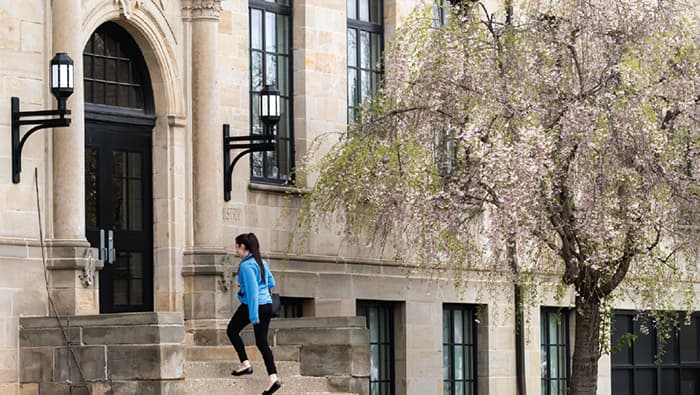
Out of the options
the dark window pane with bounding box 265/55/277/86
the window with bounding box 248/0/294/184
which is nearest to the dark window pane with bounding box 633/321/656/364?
the window with bounding box 248/0/294/184

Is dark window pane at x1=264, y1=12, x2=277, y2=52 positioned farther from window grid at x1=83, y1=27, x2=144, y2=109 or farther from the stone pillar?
window grid at x1=83, y1=27, x2=144, y2=109

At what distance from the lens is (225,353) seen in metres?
25.6

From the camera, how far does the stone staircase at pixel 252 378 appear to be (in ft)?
75.5

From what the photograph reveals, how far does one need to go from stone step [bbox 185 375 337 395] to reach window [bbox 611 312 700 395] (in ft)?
42.9

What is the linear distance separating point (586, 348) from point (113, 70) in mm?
7657

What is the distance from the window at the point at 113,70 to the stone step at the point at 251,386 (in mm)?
4613

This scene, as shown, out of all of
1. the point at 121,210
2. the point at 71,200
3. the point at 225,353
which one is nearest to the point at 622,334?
the point at 225,353

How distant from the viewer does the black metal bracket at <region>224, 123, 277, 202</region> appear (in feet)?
88.2

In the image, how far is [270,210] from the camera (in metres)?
28.3

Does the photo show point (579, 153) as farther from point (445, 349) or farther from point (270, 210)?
point (445, 349)

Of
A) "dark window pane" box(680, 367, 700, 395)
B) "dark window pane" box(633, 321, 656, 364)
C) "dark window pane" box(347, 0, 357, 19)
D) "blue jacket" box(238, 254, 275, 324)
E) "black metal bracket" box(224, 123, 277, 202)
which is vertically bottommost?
"dark window pane" box(680, 367, 700, 395)

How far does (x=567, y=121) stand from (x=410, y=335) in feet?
22.5

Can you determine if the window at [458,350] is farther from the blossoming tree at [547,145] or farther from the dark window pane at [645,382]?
the dark window pane at [645,382]

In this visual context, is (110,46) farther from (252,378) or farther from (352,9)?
(352,9)
